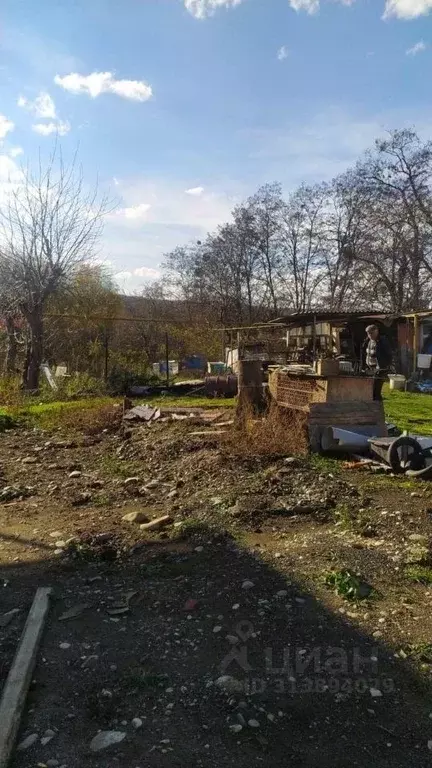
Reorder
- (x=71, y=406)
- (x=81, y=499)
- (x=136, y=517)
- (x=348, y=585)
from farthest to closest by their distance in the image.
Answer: (x=71, y=406) < (x=81, y=499) < (x=136, y=517) < (x=348, y=585)

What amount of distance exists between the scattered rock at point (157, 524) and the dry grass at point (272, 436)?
1.84 m

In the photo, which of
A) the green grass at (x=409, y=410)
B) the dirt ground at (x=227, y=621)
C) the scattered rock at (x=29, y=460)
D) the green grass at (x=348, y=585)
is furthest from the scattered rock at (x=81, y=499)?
the green grass at (x=409, y=410)

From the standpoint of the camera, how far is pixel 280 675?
2414mm

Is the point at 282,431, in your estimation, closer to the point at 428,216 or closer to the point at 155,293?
the point at 155,293

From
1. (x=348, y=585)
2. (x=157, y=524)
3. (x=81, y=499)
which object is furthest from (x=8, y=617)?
(x=81, y=499)

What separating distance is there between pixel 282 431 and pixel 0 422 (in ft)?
17.8

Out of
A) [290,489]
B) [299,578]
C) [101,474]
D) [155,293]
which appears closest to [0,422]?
[101,474]

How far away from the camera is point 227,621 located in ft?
9.42

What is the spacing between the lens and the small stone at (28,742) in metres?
2.01

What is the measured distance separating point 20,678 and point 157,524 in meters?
2.09

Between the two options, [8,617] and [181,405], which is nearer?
[8,617]

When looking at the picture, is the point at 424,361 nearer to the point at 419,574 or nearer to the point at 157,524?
the point at 157,524

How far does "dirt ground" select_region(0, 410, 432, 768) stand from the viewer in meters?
2.06

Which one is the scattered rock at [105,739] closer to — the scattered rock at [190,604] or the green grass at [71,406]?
the scattered rock at [190,604]
